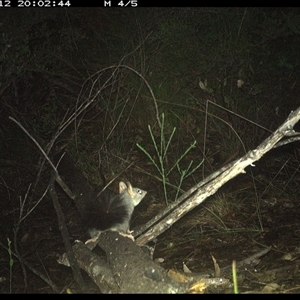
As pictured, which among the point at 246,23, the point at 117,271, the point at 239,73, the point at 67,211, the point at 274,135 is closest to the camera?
the point at 117,271

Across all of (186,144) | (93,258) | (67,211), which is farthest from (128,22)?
(93,258)

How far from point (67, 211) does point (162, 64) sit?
8.42 feet

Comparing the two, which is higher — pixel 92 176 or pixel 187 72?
pixel 187 72

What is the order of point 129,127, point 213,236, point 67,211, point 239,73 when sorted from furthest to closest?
point 129,127
point 239,73
point 67,211
point 213,236

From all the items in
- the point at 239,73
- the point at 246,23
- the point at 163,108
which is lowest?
the point at 163,108

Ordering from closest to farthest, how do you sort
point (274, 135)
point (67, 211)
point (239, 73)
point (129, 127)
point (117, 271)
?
point (117, 271) < point (274, 135) < point (67, 211) < point (239, 73) < point (129, 127)

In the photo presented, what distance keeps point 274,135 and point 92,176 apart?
3320mm

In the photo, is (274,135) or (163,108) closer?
(274,135)

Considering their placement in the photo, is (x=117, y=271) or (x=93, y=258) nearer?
(x=117, y=271)

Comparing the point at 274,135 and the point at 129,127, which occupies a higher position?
the point at 274,135

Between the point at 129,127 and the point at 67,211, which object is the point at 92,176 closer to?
the point at 67,211

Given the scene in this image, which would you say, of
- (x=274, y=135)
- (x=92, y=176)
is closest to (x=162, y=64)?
(x=92, y=176)

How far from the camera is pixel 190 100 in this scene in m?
6.77

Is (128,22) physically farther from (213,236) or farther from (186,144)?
(213,236)
